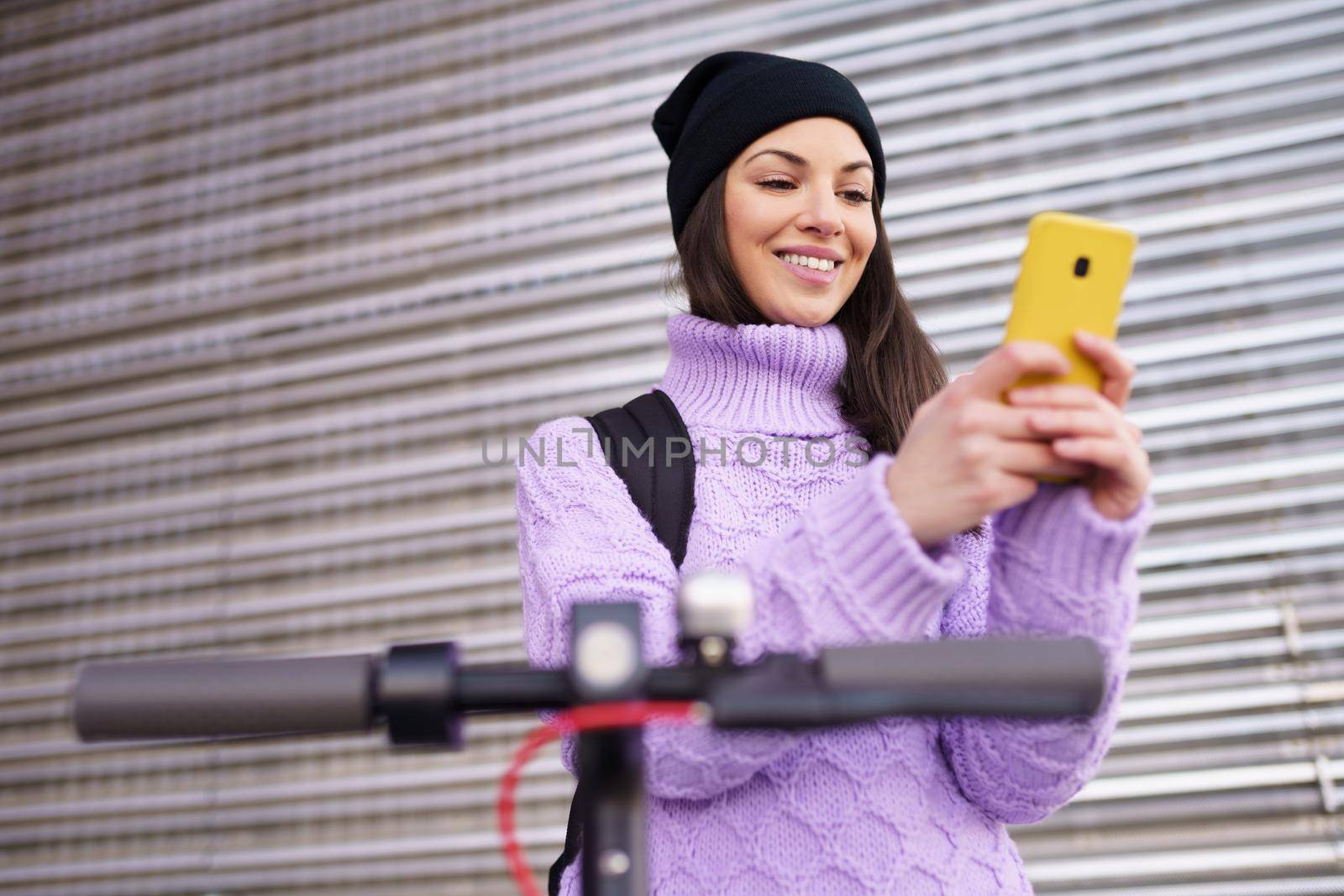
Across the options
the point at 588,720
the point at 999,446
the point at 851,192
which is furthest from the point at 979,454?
the point at 851,192

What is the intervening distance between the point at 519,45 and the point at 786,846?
7.87 ft

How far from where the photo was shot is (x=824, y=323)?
153cm

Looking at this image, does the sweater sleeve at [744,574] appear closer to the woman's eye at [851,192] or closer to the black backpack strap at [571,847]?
the black backpack strap at [571,847]

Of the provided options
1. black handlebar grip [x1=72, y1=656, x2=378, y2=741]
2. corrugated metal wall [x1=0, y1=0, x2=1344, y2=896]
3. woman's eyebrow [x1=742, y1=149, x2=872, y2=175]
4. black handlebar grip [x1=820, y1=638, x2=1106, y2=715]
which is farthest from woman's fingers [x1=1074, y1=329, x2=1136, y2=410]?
corrugated metal wall [x1=0, y1=0, x2=1344, y2=896]

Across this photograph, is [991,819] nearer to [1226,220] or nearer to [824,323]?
[824,323]

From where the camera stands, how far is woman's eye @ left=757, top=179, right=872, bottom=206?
4.99ft

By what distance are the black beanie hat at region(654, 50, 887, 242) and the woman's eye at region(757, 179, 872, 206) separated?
0.23ft

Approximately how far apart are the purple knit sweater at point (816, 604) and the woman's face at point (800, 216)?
0.06m

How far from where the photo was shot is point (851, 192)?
1.55m

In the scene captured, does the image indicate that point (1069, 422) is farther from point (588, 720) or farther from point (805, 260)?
point (805, 260)

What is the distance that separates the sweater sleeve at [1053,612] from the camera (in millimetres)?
958

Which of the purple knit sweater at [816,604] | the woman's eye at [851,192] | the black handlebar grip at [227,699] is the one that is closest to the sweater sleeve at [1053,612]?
the purple knit sweater at [816,604]

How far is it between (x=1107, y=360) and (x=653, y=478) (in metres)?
0.57

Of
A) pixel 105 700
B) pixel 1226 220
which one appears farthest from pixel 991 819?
pixel 1226 220
